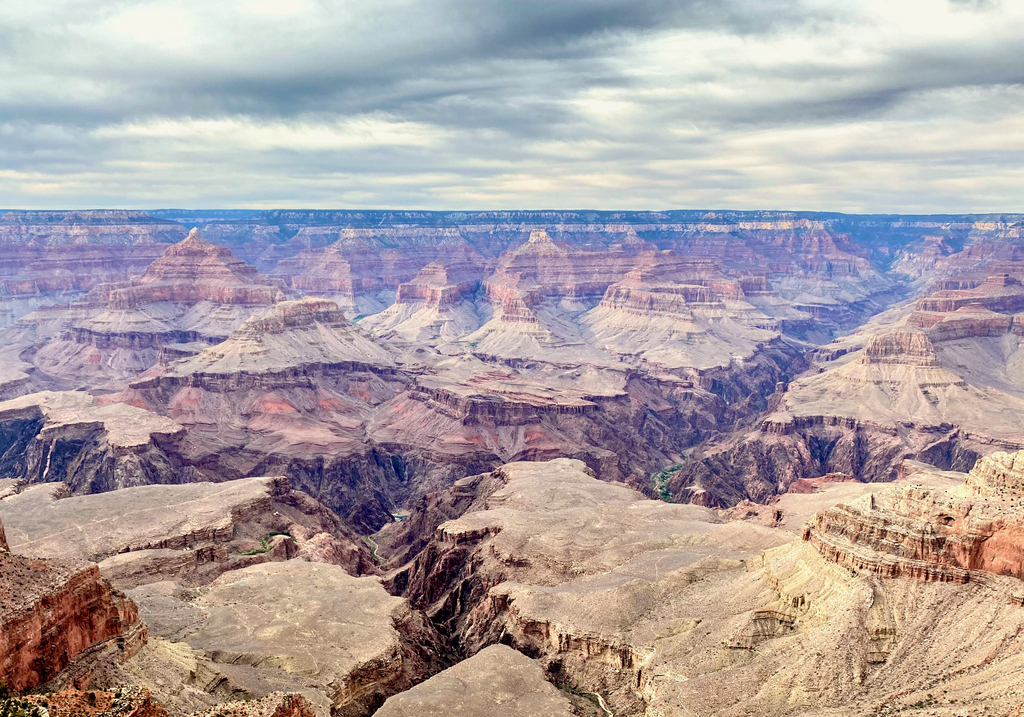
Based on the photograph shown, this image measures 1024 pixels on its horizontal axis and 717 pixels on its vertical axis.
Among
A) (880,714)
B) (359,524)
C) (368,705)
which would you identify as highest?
(880,714)

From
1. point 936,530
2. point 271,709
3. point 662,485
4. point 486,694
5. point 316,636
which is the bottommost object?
point 662,485

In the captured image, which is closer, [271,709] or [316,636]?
[271,709]

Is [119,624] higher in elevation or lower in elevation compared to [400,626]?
higher

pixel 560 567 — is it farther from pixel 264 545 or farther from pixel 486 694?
pixel 264 545

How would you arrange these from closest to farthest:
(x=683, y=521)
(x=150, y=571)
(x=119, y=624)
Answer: (x=119, y=624)
(x=150, y=571)
(x=683, y=521)

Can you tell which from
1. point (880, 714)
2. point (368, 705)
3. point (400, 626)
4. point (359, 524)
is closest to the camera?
point (880, 714)

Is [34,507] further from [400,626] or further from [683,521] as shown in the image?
[683,521]

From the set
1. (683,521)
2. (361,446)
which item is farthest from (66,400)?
(683,521)

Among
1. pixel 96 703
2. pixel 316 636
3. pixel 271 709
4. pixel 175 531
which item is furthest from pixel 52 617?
pixel 175 531
